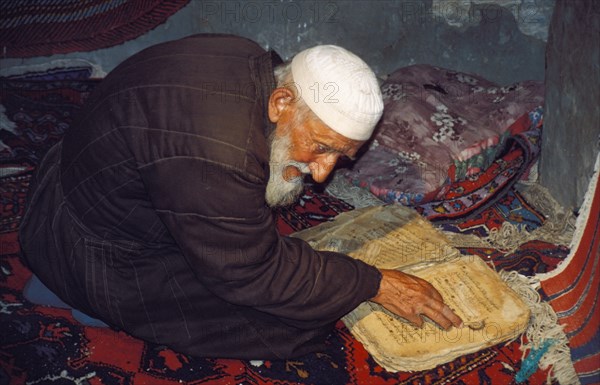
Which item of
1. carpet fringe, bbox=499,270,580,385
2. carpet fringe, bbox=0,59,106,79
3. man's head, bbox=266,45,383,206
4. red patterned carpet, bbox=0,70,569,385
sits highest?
man's head, bbox=266,45,383,206

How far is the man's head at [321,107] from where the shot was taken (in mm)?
2027

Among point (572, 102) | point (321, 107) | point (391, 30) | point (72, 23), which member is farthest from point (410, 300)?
point (72, 23)

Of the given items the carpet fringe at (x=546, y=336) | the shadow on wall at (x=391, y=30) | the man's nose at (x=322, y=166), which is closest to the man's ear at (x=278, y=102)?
the man's nose at (x=322, y=166)

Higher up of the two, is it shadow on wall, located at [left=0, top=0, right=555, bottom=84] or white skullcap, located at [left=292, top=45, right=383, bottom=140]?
white skullcap, located at [left=292, top=45, right=383, bottom=140]

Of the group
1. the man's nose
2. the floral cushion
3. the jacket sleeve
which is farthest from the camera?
the floral cushion

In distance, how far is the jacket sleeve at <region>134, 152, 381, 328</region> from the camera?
188 centimetres

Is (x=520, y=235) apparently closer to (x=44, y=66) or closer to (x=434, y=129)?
(x=434, y=129)

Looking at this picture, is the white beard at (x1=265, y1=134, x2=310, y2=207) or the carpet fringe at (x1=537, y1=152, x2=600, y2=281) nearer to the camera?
the white beard at (x1=265, y1=134, x2=310, y2=207)

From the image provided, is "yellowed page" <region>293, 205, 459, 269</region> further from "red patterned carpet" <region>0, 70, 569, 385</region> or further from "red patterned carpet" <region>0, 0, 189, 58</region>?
"red patterned carpet" <region>0, 0, 189, 58</region>

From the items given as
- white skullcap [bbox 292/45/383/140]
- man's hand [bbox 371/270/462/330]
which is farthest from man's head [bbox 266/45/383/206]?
man's hand [bbox 371/270/462/330]

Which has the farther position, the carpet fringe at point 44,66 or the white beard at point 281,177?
the carpet fringe at point 44,66

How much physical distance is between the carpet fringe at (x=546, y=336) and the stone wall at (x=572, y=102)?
66 centimetres

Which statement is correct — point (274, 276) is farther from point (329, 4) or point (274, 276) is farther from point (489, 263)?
point (329, 4)

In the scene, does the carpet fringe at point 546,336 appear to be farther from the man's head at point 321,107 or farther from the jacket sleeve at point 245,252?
the man's head at point 321,107
